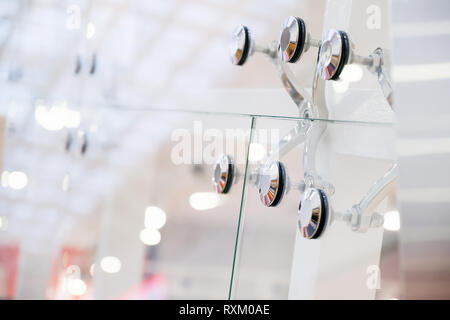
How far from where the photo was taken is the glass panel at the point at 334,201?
497 millimetres

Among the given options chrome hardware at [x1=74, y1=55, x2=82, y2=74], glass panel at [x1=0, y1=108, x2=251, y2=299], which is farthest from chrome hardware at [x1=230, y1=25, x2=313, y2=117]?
chrome hardware at [x1=74, y1=55, x2=82, y2=74]

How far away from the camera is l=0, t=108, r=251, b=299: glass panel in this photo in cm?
124

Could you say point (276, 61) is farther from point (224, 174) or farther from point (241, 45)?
point (224, 174)

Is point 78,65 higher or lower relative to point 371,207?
higher

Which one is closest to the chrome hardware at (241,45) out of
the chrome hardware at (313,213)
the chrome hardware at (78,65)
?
the chrome hardware at (313,213)

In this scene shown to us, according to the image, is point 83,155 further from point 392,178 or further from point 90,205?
point 392,178

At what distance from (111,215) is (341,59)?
1.13 meters

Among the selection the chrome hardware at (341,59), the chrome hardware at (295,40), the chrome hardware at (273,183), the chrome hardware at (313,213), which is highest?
the chrome hardware at (295,40)

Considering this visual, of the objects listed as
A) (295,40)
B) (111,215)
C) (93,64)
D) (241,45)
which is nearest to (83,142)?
(93,64)

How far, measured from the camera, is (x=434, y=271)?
0.89ft

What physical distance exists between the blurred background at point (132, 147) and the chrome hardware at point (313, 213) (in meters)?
0.17

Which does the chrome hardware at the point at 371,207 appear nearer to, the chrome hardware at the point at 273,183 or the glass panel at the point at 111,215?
the chrome hardware at the point at 273,183

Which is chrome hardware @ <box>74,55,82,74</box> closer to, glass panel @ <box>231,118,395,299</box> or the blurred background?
the blurred background

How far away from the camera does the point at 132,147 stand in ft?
5.13
